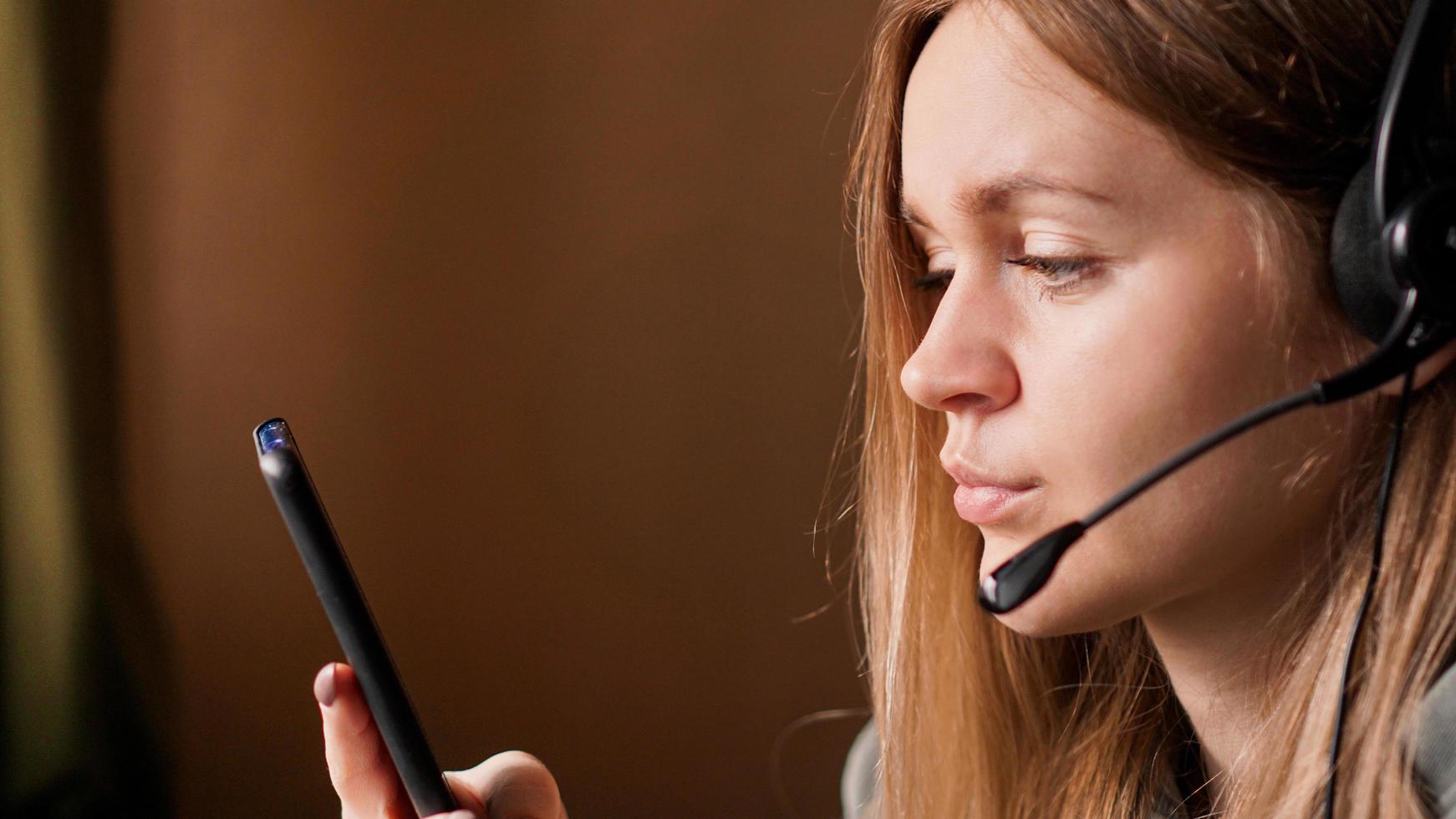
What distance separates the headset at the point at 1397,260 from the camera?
1.49ft

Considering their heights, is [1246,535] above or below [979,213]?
below

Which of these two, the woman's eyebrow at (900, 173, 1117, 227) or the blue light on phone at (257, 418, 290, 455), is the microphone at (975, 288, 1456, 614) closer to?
the woman's eyebrow at (900, 173, 1117, 227)

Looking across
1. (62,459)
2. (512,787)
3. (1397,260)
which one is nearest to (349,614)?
(512,787)

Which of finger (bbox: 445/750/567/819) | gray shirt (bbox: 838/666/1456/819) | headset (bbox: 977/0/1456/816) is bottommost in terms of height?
gray shirt (bbox: 838/666/1456/819)

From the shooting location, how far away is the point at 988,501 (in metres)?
0.57

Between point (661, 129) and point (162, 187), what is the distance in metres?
0.58

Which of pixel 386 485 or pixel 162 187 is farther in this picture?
pixel 386 485

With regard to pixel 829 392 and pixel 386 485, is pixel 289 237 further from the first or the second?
pixel 829 392

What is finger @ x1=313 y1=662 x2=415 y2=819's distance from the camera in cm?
49

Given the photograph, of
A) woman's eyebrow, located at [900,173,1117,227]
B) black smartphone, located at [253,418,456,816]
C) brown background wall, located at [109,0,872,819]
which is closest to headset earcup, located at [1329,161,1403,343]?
woman's eyebrow, located at [900,173,1117,227]

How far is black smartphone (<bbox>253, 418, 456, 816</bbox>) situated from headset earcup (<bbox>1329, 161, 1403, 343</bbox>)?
1.45 feet

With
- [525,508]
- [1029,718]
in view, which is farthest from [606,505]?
[1029,718]

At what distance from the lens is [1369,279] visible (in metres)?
0.49

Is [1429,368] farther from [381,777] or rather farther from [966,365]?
[381,777]
